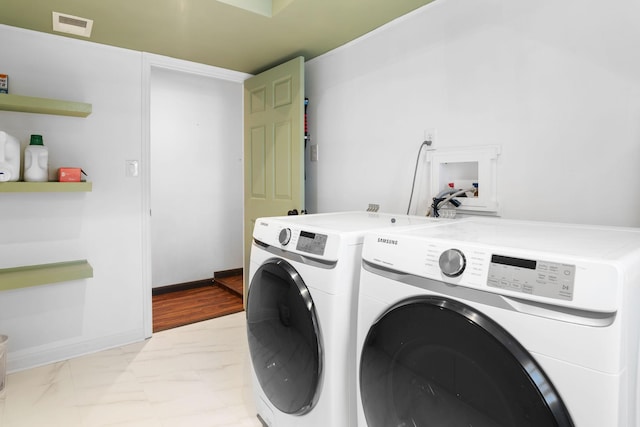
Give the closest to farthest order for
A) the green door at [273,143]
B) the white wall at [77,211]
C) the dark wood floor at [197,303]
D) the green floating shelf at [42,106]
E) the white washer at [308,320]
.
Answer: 1. the white washer at [308,320]
2. the green floating shelf at [42,106]
3. the white wall at [77,211]
4. the green door at [273,143]
5. the dark wood floor at [197,303]

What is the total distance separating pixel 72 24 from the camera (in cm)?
213

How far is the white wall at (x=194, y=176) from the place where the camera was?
12.3 ft

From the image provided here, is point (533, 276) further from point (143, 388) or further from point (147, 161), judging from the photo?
point (147, 161)

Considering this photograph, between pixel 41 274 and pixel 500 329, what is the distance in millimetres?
2423

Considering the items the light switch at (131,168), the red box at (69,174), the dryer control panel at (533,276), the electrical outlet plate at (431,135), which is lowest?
the dryer control panel at (533,276)

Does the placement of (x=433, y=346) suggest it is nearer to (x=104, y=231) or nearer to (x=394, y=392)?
(x=394, y=392)

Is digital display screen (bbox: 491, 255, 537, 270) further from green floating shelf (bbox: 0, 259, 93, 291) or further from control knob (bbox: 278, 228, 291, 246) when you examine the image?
green floating shelf (bbox: 0, 259, 93, 291)

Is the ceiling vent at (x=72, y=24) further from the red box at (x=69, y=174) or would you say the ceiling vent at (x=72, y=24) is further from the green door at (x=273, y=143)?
the green door at (x=273, y=143)

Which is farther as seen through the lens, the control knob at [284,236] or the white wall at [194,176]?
the white wall at [194,176]

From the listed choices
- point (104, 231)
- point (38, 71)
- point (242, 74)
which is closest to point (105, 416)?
point (104, 231)

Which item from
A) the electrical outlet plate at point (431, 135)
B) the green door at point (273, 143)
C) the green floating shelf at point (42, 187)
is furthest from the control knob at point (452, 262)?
the green floating shelf at point (42, 187)

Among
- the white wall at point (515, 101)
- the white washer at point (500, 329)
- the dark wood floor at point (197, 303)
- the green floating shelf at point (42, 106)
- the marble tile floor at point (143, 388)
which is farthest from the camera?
the dark wood floor at point (197, 303)

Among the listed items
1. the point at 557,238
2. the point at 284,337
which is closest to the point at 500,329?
the point at 557,238

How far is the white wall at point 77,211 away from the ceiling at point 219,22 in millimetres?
189
